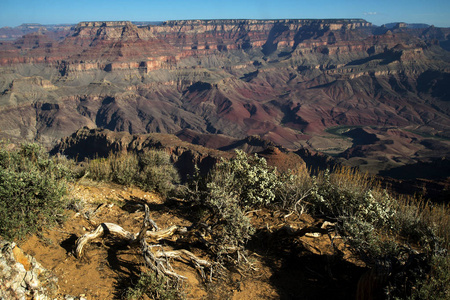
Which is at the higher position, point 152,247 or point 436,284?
point 436,284

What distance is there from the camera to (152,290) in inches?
261

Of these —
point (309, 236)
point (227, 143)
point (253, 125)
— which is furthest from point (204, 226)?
point (253, 125)

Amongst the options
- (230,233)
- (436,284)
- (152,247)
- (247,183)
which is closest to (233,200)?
(247,183)

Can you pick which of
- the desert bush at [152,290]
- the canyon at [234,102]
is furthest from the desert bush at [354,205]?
the canyon at [234,102]

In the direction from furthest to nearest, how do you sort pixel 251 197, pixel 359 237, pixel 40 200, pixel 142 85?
1. pixel 142 85
2. pixel 251 197
3. pixel 359 237
4. pixel 40 200

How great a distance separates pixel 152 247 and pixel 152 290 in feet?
5.11

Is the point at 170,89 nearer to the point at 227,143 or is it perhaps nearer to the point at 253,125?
the point at 253,125

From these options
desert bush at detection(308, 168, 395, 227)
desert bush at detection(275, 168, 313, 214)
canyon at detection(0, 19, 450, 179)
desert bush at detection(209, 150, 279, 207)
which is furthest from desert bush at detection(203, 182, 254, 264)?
canyon at detection(0, 19, 450, 179)

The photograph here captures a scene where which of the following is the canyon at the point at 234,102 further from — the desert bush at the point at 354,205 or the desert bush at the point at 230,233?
the desert bush at the point at 230,233

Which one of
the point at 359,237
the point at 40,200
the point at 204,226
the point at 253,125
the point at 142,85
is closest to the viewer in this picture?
the point at 40,200

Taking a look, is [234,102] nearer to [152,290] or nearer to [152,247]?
[152,247]

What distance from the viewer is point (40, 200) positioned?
25.3 ft

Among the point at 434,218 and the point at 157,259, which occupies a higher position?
the point at 157,259

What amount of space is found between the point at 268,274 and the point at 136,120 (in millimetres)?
108839
